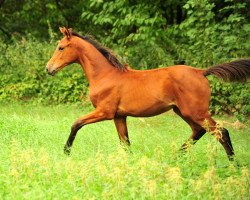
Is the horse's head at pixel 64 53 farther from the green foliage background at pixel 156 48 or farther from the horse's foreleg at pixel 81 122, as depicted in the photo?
the green foliage background at pixel 156 48

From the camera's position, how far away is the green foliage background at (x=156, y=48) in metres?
14.6

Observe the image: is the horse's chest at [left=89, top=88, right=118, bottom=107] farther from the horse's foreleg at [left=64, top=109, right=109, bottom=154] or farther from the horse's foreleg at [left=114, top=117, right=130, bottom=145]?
the horse's foreleg at [left=114, top=117, right=130, bottom=145]

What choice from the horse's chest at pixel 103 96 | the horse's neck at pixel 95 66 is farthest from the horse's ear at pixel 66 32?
the horse's chest at pixel 103 96

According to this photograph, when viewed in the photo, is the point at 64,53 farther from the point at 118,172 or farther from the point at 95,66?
the point at 118,172

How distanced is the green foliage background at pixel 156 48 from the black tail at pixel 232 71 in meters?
4.54

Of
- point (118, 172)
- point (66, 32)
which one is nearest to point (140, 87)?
point (66, 32)

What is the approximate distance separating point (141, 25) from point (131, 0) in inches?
38.5

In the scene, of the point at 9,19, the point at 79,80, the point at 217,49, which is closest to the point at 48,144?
the point at 217,49

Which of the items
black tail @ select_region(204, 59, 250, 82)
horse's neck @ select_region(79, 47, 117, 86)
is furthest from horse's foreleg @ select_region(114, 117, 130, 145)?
black tail @ select_region(204, 59, 250, 82)

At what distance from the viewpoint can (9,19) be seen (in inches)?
976

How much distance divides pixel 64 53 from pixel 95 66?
0.54 meters

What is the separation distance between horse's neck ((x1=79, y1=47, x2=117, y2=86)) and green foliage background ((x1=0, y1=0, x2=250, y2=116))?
198 inches

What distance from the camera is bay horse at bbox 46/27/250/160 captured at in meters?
8.77

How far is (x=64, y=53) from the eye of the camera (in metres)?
9.47
